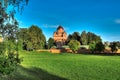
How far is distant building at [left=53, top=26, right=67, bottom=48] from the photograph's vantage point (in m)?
187

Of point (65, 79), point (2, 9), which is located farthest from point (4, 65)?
point (65, 79)

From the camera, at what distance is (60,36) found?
188750 millimetres

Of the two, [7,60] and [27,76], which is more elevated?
[7,60]

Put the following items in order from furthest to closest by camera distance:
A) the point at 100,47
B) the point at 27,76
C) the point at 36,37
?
1. the point at 36,37
2. the point at 100,47
3. the point at 27,76

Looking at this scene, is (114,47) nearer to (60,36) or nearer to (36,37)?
(36,37)

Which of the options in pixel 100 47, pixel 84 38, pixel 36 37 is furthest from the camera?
pixel 84 38

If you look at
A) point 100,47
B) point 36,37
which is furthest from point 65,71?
point 36,37

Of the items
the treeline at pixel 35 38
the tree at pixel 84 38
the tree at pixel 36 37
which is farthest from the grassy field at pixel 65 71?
the tree at pixel 84 38

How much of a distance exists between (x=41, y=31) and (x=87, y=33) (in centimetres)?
4435

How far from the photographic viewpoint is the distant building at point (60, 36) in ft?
613

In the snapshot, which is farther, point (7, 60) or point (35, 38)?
point (35, 38)

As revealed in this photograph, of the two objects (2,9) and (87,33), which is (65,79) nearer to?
(2,9)

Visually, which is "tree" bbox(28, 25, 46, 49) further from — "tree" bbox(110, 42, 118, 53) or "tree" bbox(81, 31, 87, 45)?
"tree" bbox(81, 31, 87, 45)

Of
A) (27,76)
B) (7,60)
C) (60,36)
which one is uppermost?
(60,36)
